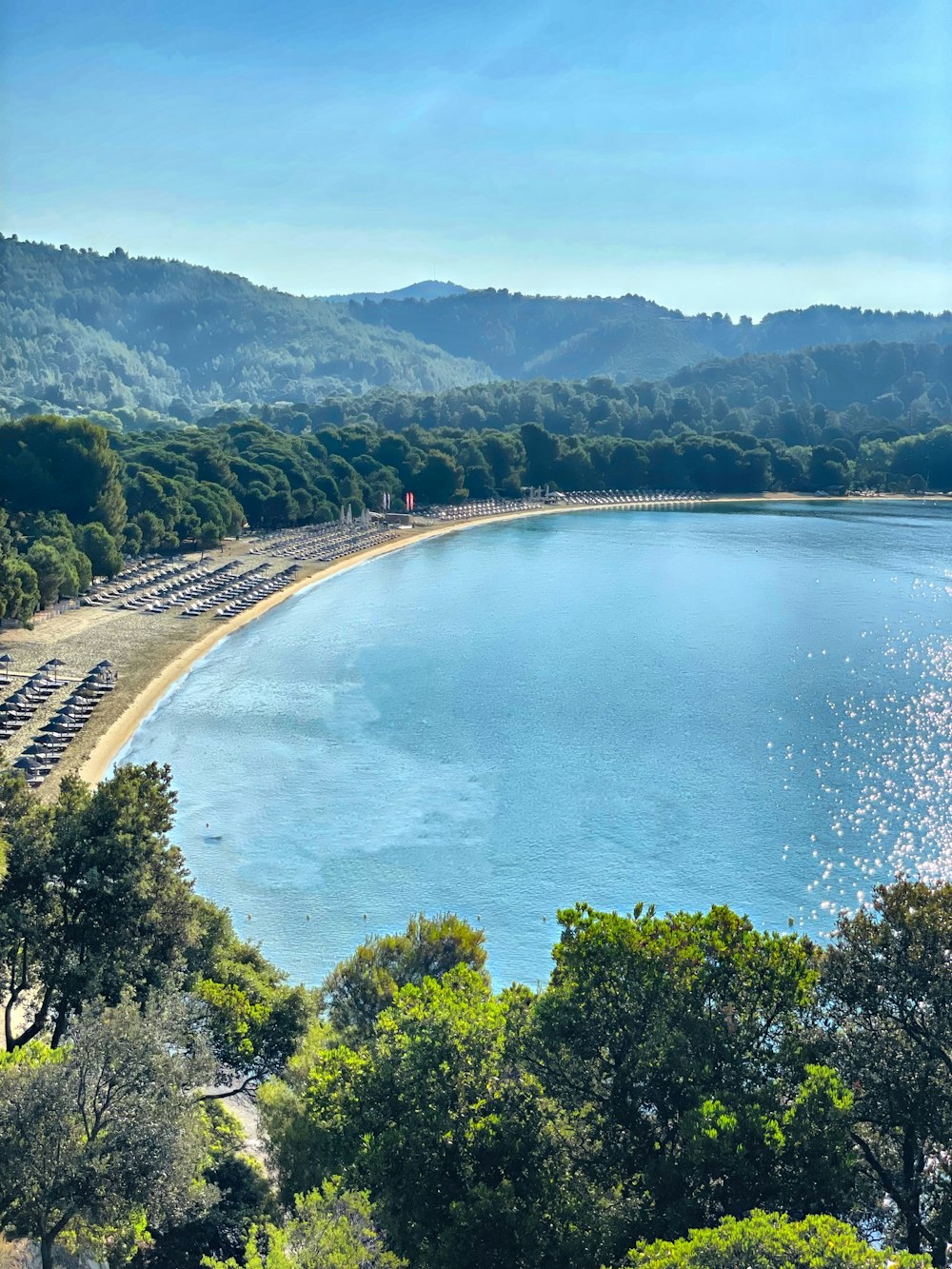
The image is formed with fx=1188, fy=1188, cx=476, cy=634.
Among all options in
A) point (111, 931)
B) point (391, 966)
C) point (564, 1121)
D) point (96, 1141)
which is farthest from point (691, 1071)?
point (111, 931)

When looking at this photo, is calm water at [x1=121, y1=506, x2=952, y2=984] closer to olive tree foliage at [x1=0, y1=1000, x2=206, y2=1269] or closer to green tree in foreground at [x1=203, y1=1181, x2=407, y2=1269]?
olive tree foliage at [x1=0, y1=1000, x2=206, y2=1269]

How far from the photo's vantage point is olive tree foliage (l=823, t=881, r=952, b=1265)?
1694 cm

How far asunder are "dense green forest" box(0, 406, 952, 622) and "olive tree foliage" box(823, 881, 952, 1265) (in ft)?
181

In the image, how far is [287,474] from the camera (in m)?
119

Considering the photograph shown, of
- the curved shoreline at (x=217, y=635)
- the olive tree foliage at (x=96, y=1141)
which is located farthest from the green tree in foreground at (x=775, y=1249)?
the curved shoreline at (x=217, y=635)

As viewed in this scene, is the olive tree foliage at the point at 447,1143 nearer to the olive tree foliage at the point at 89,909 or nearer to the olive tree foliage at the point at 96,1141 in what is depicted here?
the olive tree foliage at the point at 96,1141

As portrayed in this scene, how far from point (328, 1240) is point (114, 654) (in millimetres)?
53344

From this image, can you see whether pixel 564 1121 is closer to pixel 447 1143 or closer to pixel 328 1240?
pixel 447 1143

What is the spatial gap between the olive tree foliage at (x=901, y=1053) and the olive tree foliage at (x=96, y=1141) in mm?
9577

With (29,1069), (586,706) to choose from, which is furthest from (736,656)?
(29,1069)

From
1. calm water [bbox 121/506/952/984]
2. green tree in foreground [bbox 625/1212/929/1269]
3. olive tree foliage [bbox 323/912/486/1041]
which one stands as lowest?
calm water [bbox 121/506/952/984]

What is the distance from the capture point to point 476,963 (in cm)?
2600

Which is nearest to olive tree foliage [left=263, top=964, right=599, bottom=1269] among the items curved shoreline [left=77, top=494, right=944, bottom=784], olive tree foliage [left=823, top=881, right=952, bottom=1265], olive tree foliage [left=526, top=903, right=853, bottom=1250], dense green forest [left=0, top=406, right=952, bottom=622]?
olive tree foliage [left=526, top=903, right=853, bottom=1250]

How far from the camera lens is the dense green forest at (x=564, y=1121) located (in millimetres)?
15492
